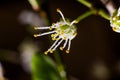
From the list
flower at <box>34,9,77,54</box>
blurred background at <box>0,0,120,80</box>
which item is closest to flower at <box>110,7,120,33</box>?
flower at <box>34,9,77,54</box>

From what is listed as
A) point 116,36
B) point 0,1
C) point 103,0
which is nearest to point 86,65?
point 116,36

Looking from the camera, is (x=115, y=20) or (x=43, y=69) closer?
(x=115, y=20)

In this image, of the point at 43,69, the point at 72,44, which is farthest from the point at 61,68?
the point at 72,44

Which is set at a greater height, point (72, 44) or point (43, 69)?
point (72, 44)

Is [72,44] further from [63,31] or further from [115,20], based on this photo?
[115,20]

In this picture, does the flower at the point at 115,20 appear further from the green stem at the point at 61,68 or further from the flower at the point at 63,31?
the green stem at the point at 61,68

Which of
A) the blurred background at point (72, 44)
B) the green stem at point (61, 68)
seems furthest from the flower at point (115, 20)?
the blurred background at point (72, 44)

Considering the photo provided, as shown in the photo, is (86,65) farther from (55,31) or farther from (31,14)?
(55,31)
